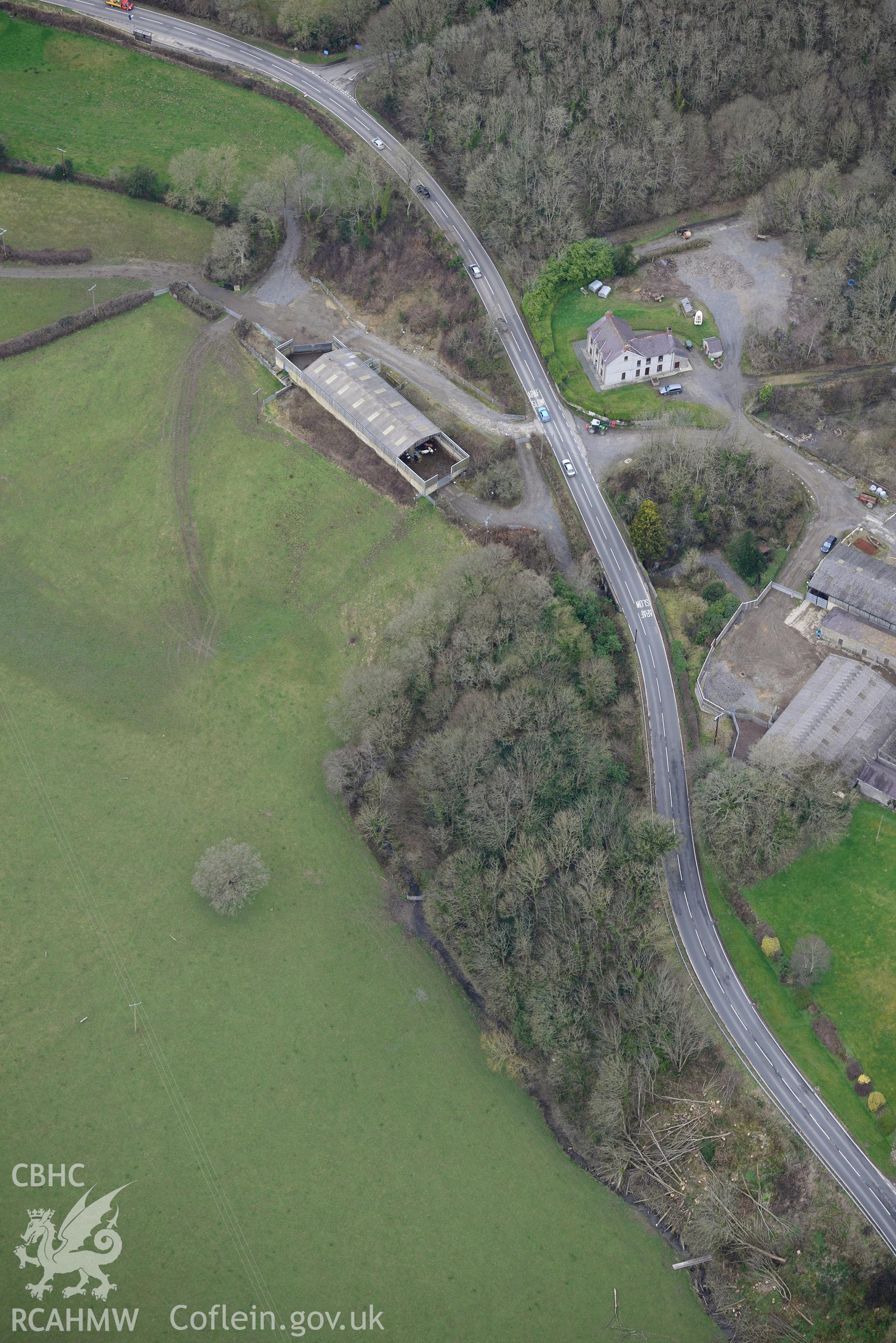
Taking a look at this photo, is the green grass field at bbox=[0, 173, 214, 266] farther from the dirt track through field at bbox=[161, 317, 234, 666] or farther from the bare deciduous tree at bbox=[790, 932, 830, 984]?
the bare deciduous tree at bbox=[790, 932, 830, 984]

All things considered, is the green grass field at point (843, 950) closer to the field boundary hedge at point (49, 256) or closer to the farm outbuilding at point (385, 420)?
the farm outbuilding at point (385, 420)

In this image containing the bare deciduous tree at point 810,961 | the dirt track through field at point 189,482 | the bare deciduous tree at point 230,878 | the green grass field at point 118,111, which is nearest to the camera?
the bare deciduous tree at point 810,961

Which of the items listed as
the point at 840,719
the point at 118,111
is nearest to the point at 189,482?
the point at 118,111

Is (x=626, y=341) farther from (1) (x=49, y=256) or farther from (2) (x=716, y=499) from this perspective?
(1) (x=49, y=256)

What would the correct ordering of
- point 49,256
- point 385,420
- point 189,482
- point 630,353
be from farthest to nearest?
point 49,256 < point 189,482 < point 385,420 < point 630,353

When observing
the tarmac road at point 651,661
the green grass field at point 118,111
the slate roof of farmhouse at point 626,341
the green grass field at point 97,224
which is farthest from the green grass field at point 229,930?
the green grass field at point 118,111

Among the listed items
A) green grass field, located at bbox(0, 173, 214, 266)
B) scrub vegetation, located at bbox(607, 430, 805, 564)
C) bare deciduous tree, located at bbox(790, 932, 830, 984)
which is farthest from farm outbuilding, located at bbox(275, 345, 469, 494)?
bare deciduous tree, located at bbox(790, 932, 830, 984)
